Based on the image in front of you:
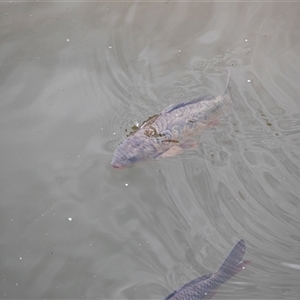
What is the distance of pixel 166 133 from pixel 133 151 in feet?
1.11

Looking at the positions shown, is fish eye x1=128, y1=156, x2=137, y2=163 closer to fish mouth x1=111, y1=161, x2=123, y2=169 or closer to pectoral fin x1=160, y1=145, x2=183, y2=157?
fish mouth x1=111, y1=161, x2=123, y2=169

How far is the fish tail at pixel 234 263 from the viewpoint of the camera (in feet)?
11.4

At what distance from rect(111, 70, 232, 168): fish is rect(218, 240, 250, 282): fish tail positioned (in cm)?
105

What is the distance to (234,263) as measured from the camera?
3564mm

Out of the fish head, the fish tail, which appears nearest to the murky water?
the fish tail

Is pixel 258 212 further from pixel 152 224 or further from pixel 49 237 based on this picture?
pixel 49 237

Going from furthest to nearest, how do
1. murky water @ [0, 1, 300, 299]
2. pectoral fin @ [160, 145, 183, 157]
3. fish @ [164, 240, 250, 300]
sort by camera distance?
pectoral fin @ [160, 145, 183, 157] < murky water @ [0, 1, 300, 299] < fish @ [164, 240, 250, 300]

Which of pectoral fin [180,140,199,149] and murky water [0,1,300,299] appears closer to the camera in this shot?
murky water [0,1,300,299]

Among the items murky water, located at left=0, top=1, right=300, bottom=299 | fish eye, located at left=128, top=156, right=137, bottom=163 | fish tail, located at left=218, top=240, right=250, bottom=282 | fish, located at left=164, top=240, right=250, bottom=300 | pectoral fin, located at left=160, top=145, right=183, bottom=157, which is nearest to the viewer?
fish, located at left=164, top=240, right=250, bottom=300

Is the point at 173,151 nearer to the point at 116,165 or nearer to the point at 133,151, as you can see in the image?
the point at 133,151

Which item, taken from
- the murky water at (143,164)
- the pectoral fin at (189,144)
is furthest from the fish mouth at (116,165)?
the pectoral fin at (189,144)

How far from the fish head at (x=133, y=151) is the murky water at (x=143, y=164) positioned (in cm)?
18

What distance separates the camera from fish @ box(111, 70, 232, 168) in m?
3.99

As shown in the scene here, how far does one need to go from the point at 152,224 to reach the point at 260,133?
148 cm
